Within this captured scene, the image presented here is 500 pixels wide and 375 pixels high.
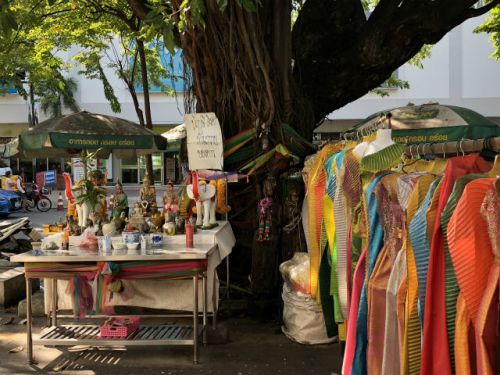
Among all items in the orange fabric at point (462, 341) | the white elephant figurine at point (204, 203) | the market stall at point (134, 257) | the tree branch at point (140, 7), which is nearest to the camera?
the orange fabric at point (462, 341)

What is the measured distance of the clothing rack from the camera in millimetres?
2188

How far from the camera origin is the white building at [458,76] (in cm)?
2323

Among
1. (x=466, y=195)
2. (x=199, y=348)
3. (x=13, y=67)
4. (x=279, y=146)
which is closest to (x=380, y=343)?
(x=466, y=195)

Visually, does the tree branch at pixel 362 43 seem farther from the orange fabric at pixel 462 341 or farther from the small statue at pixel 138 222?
the orange fabric at pixel 462 341

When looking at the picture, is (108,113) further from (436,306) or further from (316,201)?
(436,306)

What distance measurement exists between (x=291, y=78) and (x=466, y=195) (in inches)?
166

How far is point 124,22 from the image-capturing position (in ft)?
38.0

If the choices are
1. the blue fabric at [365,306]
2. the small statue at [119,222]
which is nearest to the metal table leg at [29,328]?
the small statue at [119,222]

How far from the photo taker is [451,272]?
6.21 feet

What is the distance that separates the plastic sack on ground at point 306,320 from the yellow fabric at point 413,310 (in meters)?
2.46

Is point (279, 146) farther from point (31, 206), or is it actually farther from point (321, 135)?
point (321, 135)

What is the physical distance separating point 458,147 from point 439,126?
4435 millimetres

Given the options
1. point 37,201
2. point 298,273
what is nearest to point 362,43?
point 298,273

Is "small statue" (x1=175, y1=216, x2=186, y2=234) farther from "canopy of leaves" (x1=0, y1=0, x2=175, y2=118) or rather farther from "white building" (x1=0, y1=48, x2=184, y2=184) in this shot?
"white building" (x1=0, y1=48, x2=184, y2=184)
